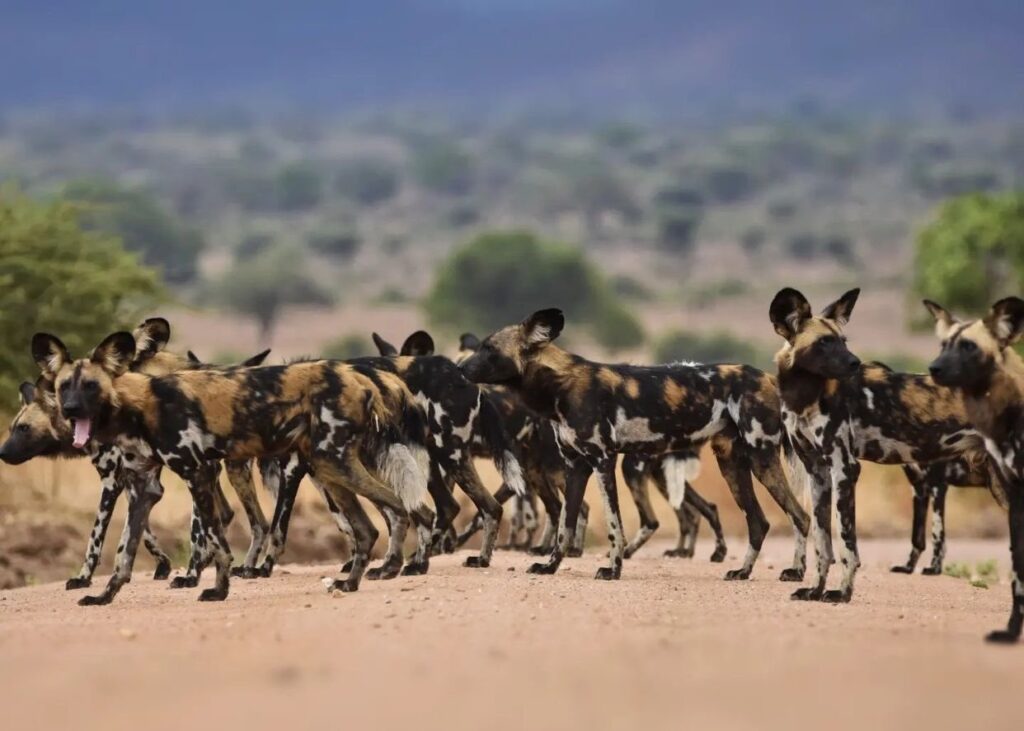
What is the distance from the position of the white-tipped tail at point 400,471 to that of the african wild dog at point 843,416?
2.54 m

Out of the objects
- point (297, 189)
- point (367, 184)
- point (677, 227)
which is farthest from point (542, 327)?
point (367, 184)

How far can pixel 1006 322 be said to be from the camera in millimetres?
9086

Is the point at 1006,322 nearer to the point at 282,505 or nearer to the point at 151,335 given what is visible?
the point at 282,505

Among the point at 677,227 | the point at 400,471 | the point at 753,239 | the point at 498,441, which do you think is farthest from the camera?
the point at 753,239

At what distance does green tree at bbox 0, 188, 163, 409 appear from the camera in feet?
68.9

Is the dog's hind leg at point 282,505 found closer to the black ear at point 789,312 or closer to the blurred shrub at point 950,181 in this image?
the black ear at point 789,312

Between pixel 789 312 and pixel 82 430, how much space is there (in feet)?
14.5

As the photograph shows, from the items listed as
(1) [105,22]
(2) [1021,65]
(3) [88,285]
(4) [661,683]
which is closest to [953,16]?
(2) [1021,65]

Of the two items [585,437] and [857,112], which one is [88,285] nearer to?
[585,437]

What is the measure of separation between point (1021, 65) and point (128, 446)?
561ft

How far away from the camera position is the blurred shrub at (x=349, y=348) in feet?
184

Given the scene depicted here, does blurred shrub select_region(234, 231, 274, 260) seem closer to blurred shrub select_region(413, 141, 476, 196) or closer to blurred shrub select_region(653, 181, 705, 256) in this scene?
blurred shrub select_region(653, 181, 705, 256)

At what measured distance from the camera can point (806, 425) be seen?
36.8ft

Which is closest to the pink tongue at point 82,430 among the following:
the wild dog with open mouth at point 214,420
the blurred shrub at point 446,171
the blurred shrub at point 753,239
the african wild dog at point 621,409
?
the wild dog with open mouth at point 214,420
